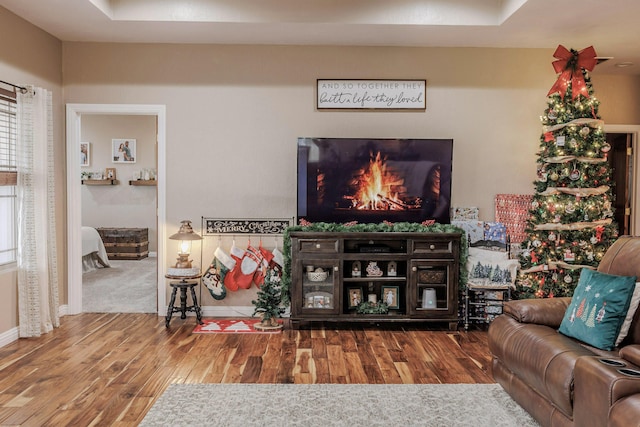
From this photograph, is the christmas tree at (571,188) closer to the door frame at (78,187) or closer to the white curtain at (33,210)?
the door frame at (78,187)

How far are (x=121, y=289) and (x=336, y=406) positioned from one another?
4.27 meters

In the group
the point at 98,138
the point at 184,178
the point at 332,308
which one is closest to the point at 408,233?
the point at 332,308

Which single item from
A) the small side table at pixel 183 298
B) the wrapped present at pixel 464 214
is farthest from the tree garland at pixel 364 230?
the small side table at pixel 183 298

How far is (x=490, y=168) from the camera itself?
17.0 ft

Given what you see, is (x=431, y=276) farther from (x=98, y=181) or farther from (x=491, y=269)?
(x=98, y=181)

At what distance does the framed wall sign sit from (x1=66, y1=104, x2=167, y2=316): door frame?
1.65 m

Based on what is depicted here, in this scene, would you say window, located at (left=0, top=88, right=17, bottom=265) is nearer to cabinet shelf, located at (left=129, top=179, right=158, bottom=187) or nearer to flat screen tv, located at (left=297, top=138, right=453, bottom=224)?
flat screen tv, located at (left=297, top=138, right=453, bottom=224)

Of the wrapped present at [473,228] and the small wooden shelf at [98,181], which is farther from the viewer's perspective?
the small wooden shelf at [98,181]

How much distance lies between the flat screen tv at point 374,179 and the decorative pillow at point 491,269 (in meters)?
0.49

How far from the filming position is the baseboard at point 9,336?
4.11 meters

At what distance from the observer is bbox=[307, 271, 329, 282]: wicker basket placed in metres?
4.71

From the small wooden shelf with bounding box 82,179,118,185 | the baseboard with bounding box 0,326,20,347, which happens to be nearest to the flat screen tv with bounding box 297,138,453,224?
the baseboard with bounding box 0,326,20,347

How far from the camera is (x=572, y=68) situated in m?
4.78

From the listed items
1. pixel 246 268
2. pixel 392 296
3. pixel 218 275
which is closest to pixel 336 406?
pixel 392 296
